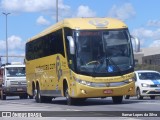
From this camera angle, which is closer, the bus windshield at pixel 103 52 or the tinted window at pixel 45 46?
the bus windshield at pixel 103 52

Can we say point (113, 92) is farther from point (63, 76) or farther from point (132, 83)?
point (63, 76)

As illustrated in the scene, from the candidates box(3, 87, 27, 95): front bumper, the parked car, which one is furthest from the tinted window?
the parked car

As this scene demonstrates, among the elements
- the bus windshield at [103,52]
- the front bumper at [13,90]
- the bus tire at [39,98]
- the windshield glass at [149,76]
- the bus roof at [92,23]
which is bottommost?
→ the bus tire at [39,98]

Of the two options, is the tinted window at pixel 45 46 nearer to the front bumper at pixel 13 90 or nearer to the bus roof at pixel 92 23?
the bus roof at pixel 92 23

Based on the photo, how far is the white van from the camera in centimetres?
4047

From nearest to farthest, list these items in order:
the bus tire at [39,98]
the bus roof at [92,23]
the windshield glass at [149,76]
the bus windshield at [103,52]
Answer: the bus windshield at [103,52]
the bus roof at [92,23]
the bus tire at [39,98]
the windshield glass at [149,76]

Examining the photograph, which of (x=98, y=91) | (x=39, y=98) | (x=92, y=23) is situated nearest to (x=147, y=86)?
(x=39, y=98)

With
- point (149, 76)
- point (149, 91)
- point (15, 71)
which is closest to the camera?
point (149, 91)

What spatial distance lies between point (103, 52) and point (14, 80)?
15.7 meters

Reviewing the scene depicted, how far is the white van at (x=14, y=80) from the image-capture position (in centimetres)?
4047

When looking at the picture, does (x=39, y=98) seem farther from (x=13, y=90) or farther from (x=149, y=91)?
(x=13, y=90)

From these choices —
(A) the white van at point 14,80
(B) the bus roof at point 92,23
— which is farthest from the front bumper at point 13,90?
(B) the bus roof at point 92,23

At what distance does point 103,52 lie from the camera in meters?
25.7

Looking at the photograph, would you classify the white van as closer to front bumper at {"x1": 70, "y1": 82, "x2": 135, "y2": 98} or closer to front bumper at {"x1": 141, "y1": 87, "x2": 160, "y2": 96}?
front bumper at {"x1": 141, "y1": 87, "x2": 160, "y2": 96}
